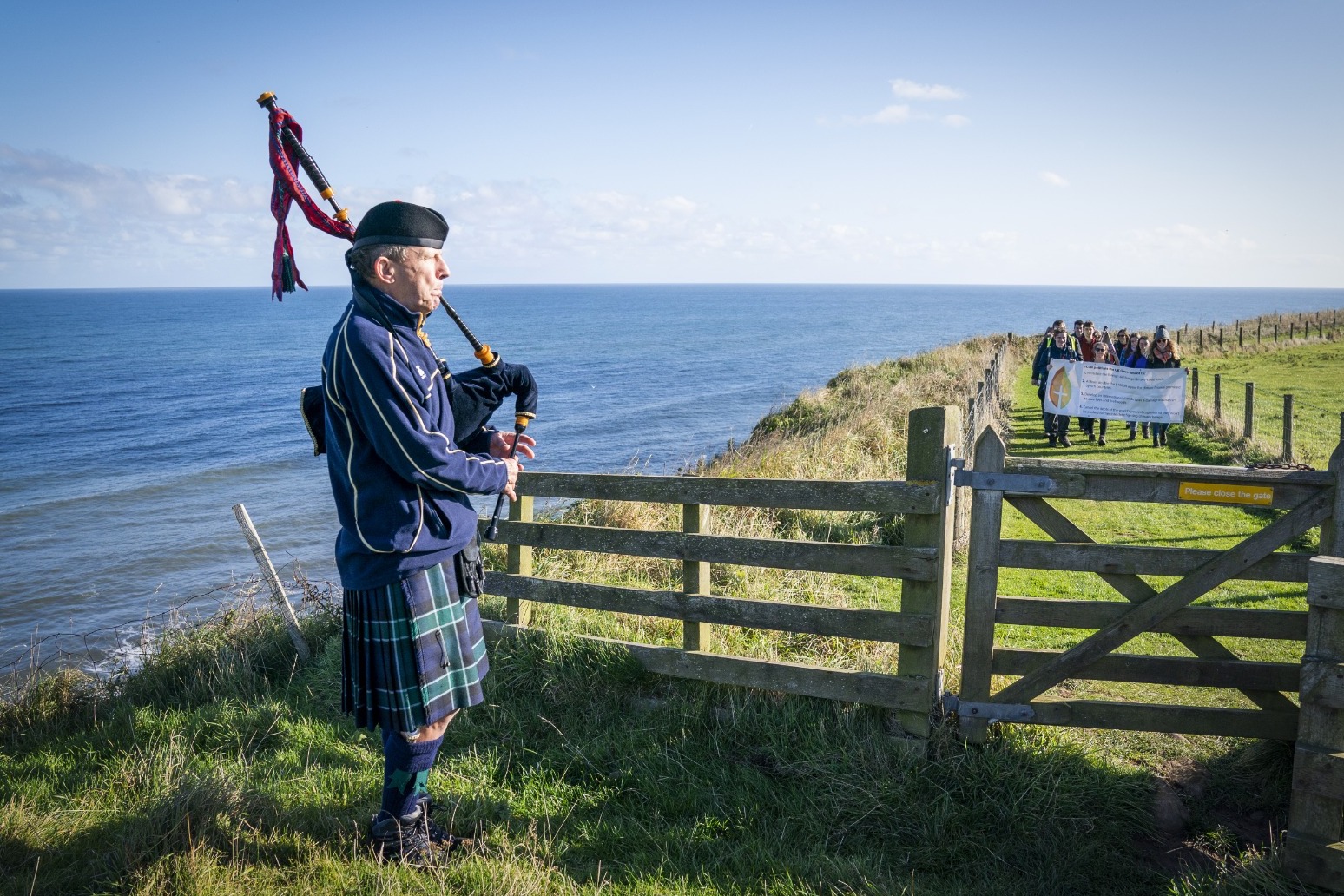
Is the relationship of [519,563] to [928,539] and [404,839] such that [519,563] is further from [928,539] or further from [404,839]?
[928,539]

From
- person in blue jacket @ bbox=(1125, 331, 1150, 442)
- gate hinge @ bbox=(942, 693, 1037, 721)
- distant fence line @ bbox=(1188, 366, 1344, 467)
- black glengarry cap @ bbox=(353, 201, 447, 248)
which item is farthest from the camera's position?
person in blue jacket @ bbox=(1125, 331, 1150, 442)

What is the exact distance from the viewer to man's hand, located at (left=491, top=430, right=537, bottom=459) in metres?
3.35

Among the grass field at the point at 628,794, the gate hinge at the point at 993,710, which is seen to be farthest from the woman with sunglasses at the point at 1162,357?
the gate hinge at the point at 993,710

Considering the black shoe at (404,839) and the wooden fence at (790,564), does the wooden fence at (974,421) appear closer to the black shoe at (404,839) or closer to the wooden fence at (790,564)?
the wooden fence at (790,564)

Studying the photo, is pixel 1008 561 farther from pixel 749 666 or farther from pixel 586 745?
pixel 586 745

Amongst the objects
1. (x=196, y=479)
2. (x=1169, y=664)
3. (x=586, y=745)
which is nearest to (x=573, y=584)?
(x=586, y=745)

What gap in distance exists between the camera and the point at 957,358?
28.1 m

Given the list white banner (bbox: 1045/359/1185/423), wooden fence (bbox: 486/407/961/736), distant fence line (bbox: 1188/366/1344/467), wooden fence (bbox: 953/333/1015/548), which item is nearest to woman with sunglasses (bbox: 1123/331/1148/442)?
white banner (bbox: 1045/359/1185/423)

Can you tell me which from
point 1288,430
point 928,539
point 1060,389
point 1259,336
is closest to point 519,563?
point 928,539

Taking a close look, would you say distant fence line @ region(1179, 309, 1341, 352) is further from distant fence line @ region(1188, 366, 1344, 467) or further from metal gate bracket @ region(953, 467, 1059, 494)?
metal gate bracket @ region(953, 467, 1059, 494)

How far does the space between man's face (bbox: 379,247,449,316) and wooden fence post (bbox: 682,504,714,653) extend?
1951 mm

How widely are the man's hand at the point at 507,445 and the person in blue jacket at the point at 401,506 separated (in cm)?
10

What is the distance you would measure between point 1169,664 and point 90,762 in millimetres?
5406

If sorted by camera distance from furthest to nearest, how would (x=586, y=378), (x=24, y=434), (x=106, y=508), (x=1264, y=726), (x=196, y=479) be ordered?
(x=586, y=378) < (x=24, y=434) < (x=196, y=479) < (x=106, y=508) < (x=1264, y=726)
